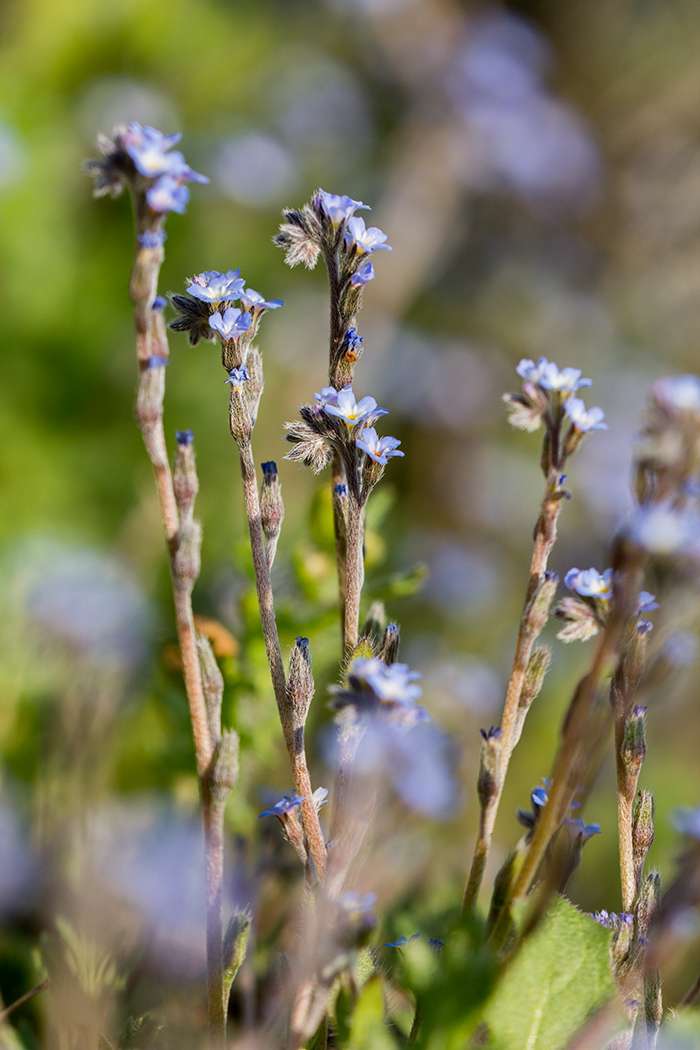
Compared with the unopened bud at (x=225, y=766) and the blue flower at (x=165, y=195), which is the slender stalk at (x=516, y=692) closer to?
the unopened bud at (x=225, y=766)

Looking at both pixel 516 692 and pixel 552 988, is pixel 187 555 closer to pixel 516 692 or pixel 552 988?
pixel 516 692

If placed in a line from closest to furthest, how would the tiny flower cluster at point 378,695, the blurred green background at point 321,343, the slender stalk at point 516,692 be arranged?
the tiny flower cluster at point 378,695
the slender stalk at point 516,692
the blurred green background at point 321,343

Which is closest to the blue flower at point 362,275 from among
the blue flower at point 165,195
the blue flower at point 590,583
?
the blue flower at point 165,195

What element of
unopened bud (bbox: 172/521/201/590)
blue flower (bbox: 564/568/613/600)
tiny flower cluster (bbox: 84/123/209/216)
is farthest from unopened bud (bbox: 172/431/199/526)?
blue flower (bbox: 564/568/613/600)

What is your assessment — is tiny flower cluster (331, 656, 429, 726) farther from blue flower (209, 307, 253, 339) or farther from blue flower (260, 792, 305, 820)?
blue flower (209, 307, 253, 339)

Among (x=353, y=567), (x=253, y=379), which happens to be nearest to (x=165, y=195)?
(x=253, y=379)

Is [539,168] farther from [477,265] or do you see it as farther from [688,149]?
[688,149]

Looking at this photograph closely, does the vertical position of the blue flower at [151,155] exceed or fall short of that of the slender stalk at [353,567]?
it exceeds it

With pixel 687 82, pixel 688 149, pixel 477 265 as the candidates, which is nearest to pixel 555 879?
pixel 477 265
